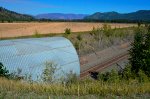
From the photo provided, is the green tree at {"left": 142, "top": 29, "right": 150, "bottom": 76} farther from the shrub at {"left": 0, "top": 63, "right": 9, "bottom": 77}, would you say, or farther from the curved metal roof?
the shrub at {"left": 0, "top": 63, "right": 9, "bottom": 77}

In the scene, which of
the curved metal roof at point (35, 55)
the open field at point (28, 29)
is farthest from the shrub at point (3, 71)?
the open field at point (28, 29)

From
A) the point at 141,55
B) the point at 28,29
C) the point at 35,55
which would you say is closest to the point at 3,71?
the point at 35,55

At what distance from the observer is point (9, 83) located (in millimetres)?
14922

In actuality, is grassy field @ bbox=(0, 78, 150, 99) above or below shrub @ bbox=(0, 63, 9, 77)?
above

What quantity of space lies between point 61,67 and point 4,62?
5.94m

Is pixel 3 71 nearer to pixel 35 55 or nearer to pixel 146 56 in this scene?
pixel 35 55

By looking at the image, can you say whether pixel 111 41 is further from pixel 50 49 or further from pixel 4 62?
pixel 4 62

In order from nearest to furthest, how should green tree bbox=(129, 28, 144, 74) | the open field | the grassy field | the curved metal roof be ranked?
the grassy field < the curved metal roof < green tree bbox=(129, 28, 144, 74) < the open field

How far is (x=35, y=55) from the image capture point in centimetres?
2792

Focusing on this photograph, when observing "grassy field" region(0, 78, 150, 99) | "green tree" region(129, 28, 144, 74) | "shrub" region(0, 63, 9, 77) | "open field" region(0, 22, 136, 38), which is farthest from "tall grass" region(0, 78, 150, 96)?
"open field" region(0, 22, 136, 38)

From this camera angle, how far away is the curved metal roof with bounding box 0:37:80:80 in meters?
25.5

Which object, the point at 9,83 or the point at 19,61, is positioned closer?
A: the point at 9,83

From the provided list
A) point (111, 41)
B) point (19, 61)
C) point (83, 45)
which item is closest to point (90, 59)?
point (83, 45)

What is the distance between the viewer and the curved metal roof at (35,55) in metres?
Result: 25.5
